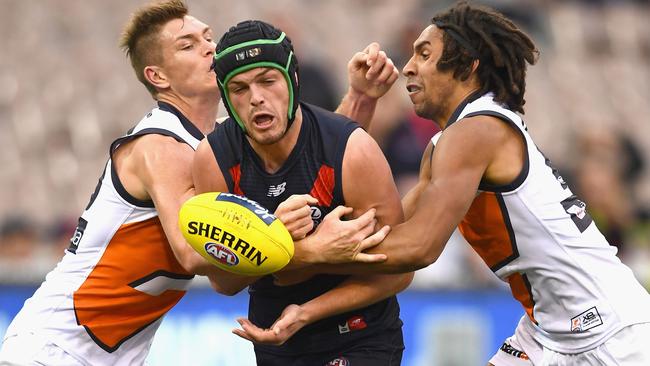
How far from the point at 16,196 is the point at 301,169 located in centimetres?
784

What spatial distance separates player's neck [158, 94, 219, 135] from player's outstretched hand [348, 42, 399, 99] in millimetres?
821

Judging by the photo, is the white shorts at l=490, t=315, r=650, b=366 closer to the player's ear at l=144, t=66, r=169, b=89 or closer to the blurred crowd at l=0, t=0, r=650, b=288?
the player's ear at l=144, t=66, r=169, b=89

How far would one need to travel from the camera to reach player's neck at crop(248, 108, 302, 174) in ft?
19.9

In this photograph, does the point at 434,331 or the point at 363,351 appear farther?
the point at 434,331

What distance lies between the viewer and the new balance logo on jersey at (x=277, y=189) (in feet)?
19.8

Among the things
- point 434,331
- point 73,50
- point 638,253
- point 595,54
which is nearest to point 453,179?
point 434,331

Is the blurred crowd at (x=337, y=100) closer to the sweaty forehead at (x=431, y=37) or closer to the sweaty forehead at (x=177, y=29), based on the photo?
the sweaty forehead at (x=177, y=29)

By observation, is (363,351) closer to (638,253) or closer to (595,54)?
(638,253)

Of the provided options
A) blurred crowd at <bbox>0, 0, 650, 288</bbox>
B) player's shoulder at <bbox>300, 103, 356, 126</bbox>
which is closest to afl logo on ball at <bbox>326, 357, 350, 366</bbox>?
player's shoulder at <bbox>300, 103, 356, 126</bbox>

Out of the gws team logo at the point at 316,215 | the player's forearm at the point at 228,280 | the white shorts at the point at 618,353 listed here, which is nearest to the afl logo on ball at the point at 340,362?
the player's forearm at the point at 228,280

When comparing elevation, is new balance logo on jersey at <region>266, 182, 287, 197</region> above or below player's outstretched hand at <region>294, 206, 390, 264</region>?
above

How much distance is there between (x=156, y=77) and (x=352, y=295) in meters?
1.87

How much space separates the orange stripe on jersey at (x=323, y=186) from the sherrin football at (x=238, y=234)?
29 cm

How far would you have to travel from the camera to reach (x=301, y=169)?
19.8ft
